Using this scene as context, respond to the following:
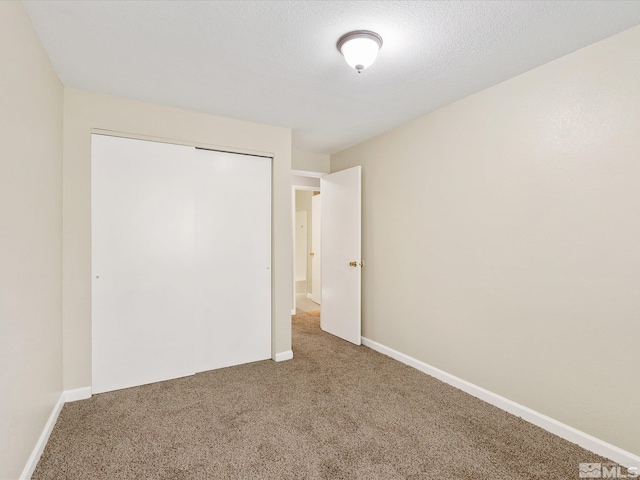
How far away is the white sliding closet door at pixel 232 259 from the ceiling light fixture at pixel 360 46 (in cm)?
168

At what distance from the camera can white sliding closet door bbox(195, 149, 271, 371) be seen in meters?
3.01

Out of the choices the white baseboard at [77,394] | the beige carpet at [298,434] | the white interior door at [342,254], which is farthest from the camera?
the white interior door at [342,254]

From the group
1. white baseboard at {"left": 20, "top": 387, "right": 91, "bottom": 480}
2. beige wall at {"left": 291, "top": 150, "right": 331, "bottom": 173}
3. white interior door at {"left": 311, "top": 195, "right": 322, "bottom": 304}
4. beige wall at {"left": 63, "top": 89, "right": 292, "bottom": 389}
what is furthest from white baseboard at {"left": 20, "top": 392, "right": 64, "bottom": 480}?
white interior door at {"left": 311, "top": 195, "right": 322, "bottom": 304}

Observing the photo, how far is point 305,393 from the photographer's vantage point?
261cm

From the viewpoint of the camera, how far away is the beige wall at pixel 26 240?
1402mm

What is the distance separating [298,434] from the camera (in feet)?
6.75

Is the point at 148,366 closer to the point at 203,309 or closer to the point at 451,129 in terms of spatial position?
the point at 203,309

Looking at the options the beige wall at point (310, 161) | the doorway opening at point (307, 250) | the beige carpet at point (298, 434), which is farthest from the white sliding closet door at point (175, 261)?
the doorway opening at point (307, 250)

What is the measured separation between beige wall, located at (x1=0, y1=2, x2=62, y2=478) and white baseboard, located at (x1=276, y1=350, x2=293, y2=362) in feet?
5.87

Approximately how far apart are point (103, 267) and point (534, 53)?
3501mm

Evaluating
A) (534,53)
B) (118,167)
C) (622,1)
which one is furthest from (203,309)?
(622,1)

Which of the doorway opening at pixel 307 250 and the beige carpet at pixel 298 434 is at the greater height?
the doorway opening at pixel 307 250

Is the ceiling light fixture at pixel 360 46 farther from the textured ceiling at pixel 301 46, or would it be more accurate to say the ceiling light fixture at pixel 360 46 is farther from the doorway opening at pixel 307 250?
the doorway opening at pixel 307 250

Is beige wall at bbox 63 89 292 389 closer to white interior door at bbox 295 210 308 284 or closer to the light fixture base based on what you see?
the light fixture base
